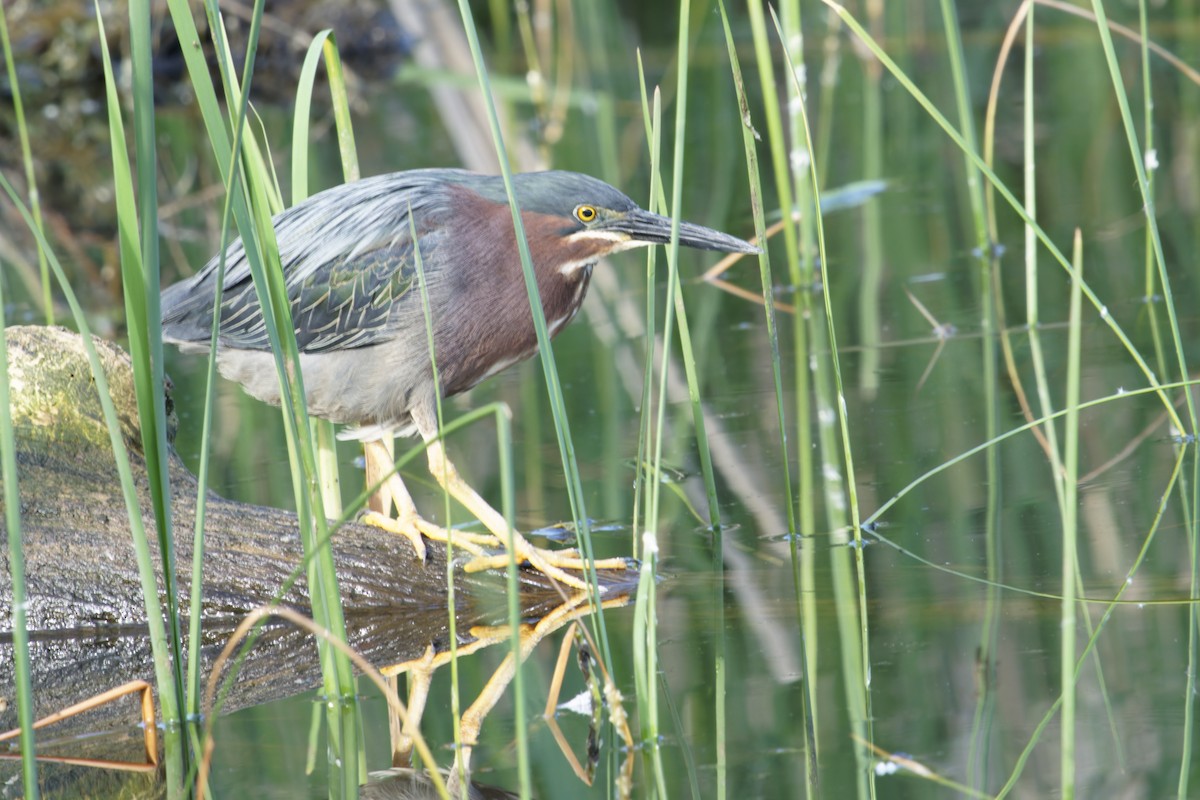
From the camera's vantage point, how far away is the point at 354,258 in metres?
3.78

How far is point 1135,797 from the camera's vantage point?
2266 mm

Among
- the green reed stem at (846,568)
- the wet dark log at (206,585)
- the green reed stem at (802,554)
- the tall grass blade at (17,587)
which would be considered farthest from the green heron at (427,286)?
the tall grass blade at (17,587)

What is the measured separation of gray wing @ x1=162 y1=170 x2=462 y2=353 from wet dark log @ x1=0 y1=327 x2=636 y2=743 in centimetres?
47

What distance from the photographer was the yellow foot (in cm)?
362

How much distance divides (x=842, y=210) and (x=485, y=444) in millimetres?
3297

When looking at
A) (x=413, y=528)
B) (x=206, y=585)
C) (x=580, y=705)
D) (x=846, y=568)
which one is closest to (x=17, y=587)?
(x=580, y=705)

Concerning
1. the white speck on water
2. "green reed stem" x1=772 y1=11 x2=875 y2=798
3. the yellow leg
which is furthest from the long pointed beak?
the white speck on water

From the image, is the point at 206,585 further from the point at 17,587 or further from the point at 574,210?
the point at 17,587

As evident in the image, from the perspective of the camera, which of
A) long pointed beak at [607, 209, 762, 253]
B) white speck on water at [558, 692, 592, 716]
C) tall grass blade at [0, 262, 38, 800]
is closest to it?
tall grass blade at [0, 262, 38, 800]

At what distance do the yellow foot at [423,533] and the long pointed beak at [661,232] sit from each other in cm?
79

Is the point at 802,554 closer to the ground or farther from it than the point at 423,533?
closer to the ground

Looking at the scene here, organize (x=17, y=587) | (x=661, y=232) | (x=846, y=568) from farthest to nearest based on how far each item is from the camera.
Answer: (x=661, y=232), (x=846, y=568), (x=17, y=587)

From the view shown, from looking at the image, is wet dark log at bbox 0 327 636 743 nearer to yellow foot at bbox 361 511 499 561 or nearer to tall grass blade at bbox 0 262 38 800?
yellow foot at bbox 361 511 499 561

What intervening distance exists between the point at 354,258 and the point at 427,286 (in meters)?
0.23
